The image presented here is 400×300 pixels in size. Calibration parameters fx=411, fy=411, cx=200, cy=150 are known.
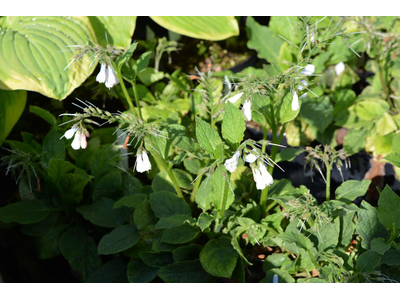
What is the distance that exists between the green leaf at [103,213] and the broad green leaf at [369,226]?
2.70 ft

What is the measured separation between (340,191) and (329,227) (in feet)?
0.46

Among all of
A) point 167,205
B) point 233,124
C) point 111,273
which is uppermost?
point 233,124

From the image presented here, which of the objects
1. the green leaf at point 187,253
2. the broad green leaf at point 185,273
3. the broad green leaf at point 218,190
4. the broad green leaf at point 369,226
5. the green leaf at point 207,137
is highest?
the green leaf at point 207,137

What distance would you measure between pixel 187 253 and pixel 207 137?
0.50 meters

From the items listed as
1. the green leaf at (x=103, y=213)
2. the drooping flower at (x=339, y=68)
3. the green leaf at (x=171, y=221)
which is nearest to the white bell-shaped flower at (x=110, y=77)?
the green leaf at (x=171, y=221)

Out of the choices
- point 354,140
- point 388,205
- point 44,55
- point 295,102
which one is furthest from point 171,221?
point 354,140

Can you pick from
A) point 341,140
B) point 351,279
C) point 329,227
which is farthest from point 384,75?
point 351,279

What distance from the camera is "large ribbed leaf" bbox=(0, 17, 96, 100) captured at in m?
1.54

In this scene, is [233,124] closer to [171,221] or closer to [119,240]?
[171,221]

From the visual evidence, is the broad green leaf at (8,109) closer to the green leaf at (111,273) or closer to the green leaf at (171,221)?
the green leaf at (111,273)

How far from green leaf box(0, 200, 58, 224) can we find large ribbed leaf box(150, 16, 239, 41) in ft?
3.14

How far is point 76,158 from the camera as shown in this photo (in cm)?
176

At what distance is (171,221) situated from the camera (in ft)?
4.28

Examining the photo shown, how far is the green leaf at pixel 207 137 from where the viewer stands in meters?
1.10
